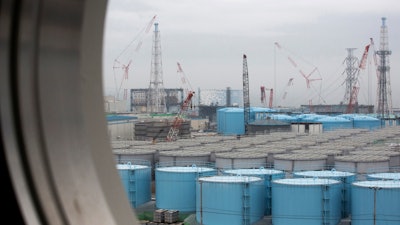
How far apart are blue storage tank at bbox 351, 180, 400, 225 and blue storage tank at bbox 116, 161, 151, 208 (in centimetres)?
388

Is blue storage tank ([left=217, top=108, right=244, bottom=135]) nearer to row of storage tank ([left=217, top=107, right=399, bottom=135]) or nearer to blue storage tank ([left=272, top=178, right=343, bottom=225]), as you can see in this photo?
row of storage tank ([left=217, top=107, right=399, bottom=135])

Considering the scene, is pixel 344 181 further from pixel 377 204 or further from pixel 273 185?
pixel 273 185

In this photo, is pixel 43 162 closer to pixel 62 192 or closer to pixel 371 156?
pixel 62 192

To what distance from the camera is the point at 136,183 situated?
9.62 metres

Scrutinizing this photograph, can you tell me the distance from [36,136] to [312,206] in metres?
6.22

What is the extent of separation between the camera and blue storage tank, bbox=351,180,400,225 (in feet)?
23.2

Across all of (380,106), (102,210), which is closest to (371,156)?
(102,210)

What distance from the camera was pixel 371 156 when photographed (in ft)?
34.5

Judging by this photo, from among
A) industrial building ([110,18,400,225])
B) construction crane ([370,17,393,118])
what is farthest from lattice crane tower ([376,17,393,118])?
industrial building ([110,18,400,225])

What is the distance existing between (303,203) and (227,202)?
102 cm

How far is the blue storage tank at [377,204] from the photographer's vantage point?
23.2 feet

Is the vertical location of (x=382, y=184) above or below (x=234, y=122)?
below

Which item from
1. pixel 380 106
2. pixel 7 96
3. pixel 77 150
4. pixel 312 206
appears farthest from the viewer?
pixel 380 106

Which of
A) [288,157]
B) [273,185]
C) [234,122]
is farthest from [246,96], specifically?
[273,185]
